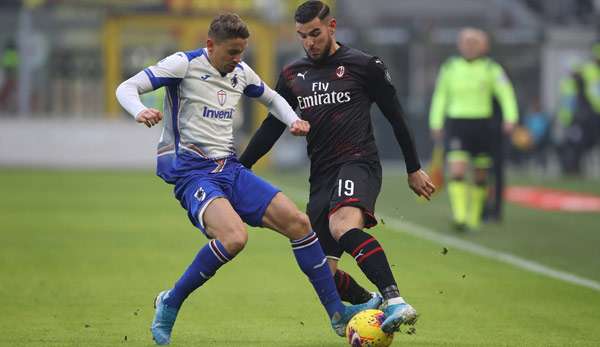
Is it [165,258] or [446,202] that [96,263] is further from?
[446,202]

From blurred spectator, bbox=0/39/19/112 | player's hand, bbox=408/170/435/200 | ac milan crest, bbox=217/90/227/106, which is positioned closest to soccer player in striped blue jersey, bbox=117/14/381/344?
ac milan crest, bbox=217/90/227/106

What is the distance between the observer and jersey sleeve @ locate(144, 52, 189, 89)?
26.3 feet

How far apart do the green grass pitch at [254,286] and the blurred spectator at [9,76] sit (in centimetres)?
1499

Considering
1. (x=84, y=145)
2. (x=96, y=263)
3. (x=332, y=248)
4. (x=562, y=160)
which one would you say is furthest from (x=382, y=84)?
(x=84, y=145)

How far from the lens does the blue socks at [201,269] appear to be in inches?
309

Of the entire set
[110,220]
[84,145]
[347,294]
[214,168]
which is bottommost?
[84,145]

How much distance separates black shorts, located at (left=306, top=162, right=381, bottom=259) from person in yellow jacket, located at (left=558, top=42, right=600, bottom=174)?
21641mm

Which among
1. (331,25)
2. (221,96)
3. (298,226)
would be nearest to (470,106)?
(331,25)

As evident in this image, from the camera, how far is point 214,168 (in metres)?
8.12

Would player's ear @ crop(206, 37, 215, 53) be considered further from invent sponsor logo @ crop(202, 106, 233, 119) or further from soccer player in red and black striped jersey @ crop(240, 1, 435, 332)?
soccer player in red and black striped jersey @ crop(240, 1, 435, 332)

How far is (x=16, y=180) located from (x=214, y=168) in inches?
755

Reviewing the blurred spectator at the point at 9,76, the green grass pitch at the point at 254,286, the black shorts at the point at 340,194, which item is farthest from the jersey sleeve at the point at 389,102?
the blurred spectator at the point at 9,76

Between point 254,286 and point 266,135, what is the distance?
8.22 feet

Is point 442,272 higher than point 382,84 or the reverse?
the reverse
